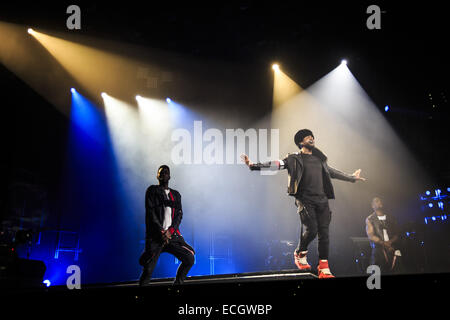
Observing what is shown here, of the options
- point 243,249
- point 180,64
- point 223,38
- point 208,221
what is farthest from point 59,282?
point 223,38

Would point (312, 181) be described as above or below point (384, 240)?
above

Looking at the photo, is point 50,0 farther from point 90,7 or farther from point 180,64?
point 180,64

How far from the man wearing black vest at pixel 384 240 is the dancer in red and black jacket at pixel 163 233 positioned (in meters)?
5.14

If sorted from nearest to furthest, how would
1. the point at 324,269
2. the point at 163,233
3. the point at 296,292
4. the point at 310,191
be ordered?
the point at 296,292 < the point at 163,233 < the point at 324,269 < the point at 310,191

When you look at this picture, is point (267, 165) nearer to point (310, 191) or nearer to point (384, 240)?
point (310, 191)

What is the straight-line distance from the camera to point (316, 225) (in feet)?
18.7

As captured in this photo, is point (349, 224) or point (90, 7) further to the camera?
point (349, 224)

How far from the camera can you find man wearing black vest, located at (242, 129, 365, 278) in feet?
18.7

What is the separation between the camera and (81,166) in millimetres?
10523

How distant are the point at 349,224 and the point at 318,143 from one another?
269cm

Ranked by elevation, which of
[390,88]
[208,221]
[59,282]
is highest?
[390,88]

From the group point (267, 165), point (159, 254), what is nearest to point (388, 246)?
point (267, 165)

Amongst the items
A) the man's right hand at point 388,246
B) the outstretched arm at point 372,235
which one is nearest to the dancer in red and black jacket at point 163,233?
the outstretched arm at point 372,235

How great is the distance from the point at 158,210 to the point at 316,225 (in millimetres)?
2900
